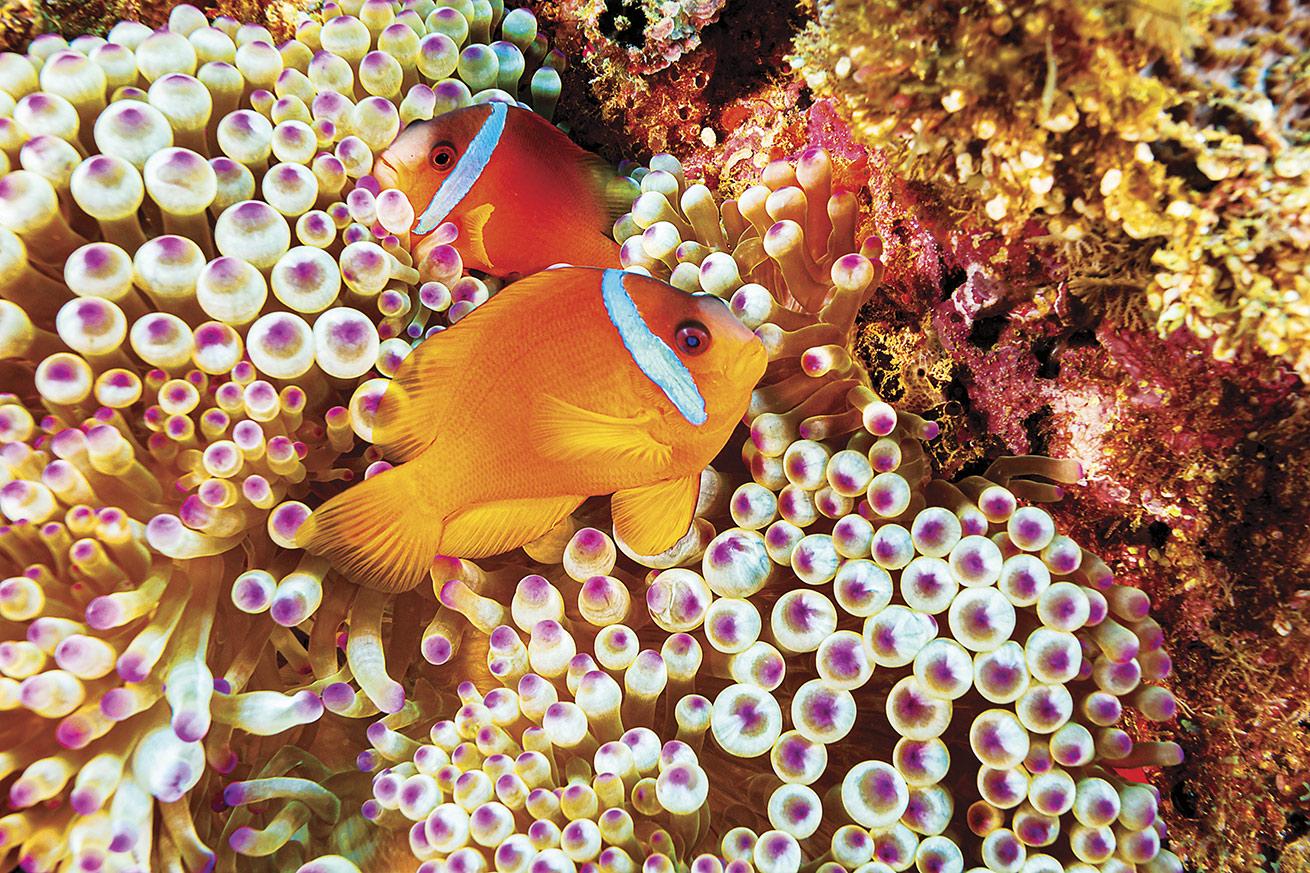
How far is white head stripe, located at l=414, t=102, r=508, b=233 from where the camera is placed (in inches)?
59.4

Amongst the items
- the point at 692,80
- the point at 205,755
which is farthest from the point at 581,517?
the point at 692,80

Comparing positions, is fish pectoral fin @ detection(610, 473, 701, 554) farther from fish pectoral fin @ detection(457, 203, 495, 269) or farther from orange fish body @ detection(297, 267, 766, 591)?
fish pectoral fin @ detection(457, 203, 495, 269)

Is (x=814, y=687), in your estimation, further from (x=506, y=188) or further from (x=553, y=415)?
(x=506, y=188)

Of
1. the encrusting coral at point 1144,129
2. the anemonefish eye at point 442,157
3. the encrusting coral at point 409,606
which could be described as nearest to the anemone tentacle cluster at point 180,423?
the encrusting coral at point 409,606

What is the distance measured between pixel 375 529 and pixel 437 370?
253 mm

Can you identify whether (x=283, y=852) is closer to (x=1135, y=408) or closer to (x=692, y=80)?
(x=1135, y=408)

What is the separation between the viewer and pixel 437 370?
49.0 inches

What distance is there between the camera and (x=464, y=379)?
123 centimetres

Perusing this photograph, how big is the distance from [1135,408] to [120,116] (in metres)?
1.59

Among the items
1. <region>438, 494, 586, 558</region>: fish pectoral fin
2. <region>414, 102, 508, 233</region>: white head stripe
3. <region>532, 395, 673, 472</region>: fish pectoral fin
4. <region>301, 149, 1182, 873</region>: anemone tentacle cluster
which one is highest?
<region>414, 102, 508, 233</region>: white head stripe

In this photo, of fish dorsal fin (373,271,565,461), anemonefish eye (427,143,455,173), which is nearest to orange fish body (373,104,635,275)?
anemonefish eye (427,143,455,173)

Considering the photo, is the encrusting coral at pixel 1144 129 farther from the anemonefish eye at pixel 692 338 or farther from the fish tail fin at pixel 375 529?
the fish tail fin at pixel 375 529

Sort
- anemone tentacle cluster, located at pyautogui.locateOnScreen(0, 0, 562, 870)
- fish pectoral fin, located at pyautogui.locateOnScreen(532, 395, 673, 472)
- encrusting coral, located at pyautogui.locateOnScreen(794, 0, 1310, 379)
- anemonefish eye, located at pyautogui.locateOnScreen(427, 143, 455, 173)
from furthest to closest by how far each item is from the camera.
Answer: anemonefish eye, located at pyautogui.locateOnScreen(427, 143, 455, 173)
fish pectoral fin, located at pyautogui.locateOnScreen(532, 395, 673, 472)
anemone tentacle cluster, located at pyautogui.locateOnScreen(0, 0, 562, 870)
encrusting coral, located at pyautogui.locateOnScreen(794, 0, 1310, 379)

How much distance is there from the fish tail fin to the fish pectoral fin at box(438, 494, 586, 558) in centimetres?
4
